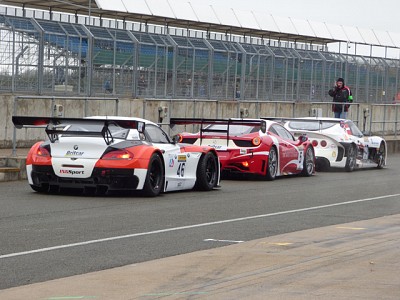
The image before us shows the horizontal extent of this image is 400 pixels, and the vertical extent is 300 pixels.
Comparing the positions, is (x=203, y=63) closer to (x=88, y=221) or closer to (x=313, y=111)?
(x=313, y=111)

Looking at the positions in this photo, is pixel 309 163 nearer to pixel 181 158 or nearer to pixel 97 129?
pixel 181 158

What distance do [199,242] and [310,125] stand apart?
46.5ft

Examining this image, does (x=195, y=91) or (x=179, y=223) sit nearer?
(x=179, y=223)

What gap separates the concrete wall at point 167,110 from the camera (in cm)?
2333

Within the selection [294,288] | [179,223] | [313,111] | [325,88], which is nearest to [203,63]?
[313,111]

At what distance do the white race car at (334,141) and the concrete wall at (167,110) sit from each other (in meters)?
3.47

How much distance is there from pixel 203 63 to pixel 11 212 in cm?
1766

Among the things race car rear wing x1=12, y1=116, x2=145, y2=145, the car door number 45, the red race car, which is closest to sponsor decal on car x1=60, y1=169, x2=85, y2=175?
race car rear wing x1=12, y1=116, x2=145, y2=145

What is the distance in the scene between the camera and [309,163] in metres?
22.9

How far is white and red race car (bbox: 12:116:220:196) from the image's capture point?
52.3 ft

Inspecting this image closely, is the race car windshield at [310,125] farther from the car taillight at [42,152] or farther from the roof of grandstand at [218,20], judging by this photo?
the roof of grandstand at [218,20]

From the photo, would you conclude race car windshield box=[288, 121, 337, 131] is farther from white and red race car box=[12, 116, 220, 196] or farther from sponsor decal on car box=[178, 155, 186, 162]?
white and red race car box=[12, 116, 220, 196]

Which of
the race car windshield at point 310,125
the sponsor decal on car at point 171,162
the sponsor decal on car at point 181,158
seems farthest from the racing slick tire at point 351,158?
the sponsor decal on car at point 171,162

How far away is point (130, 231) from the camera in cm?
1200
